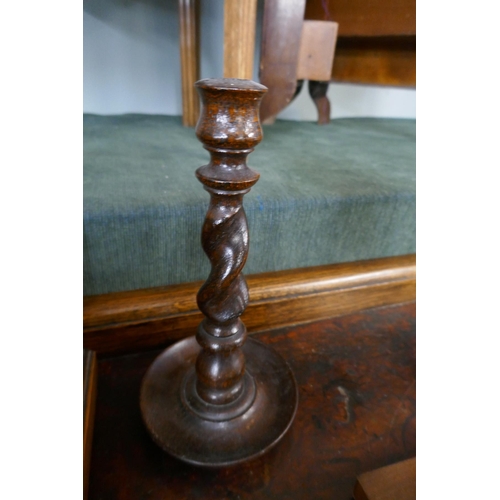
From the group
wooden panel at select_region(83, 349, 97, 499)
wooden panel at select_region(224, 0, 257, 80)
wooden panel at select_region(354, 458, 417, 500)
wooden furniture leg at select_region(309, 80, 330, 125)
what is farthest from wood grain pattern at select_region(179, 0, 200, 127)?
wooden panel at select_region(354, 458, 417, 500)

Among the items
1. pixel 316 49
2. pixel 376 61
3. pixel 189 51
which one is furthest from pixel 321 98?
pixel 189 51

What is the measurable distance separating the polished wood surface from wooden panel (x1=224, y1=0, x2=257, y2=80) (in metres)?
0.47

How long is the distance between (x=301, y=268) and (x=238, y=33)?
42 cm

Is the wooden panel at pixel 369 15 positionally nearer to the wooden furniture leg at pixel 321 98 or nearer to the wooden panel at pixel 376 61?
the wooden panel at pixel 376 61

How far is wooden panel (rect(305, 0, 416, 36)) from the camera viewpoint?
2.46 ft

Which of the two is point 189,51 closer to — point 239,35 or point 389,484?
point 239,35

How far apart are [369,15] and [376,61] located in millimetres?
164

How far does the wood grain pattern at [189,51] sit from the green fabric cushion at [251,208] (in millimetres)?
135

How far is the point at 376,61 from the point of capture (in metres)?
0.97

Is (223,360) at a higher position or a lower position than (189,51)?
lower

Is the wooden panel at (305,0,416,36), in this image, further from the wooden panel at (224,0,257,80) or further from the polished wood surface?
the polished wood surface

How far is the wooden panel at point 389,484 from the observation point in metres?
0.35
